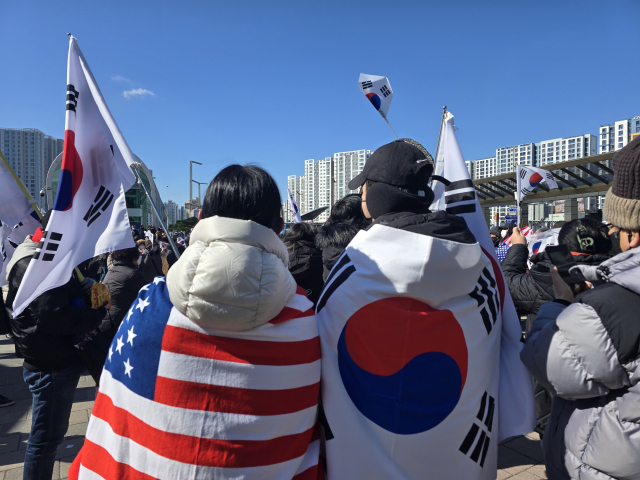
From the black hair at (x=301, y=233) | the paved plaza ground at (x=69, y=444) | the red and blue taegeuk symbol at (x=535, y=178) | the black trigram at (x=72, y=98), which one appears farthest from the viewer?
the red and blue taegeuk symbol at (x=535, y=178)

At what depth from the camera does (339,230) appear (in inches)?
121

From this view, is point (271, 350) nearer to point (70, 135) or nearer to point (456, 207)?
point (456, 207)

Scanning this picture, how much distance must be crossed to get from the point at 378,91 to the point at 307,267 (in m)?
5.09

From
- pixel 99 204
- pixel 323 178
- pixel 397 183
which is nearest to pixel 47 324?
pixel 99 204

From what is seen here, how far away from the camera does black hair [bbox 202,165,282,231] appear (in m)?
1.29

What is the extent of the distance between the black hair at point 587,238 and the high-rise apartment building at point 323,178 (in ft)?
278

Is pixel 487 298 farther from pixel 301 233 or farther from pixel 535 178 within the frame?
pixel 535 178

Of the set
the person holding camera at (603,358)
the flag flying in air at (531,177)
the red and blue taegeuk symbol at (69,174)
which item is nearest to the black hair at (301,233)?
the red and blue taegeuk symbol at (69,174)

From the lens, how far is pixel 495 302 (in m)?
1.53

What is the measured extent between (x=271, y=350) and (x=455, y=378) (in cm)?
63

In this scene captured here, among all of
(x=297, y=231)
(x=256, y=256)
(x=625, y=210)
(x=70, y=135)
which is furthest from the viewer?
(x=297, y=231)

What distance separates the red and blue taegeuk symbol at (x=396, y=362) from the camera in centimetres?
127

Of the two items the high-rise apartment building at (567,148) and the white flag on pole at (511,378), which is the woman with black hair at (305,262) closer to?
the white flag on pole at (511,378)

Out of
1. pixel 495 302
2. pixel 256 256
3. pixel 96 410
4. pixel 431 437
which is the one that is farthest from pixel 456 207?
pixel 96 410
